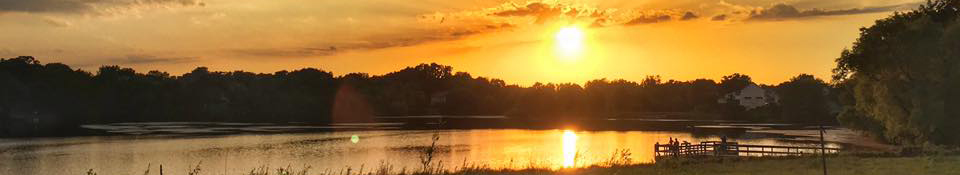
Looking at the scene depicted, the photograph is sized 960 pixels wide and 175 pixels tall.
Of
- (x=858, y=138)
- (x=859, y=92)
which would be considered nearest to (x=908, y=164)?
(x=859, y=92)

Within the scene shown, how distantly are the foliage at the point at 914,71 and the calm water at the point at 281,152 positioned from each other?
17.7 m

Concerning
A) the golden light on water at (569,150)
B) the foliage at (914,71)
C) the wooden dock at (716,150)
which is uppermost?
the foliage at (914,71)

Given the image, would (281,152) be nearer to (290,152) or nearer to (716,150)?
(290,152)

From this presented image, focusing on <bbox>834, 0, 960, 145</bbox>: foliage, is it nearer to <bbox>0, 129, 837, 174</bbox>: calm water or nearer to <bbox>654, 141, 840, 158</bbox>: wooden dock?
<bbox>654, 141, 840, 158</bbox>: wooden dock

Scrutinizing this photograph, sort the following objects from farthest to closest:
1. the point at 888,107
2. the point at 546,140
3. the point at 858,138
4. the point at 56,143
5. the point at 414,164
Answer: the point at 546,140, the point at 858,138, the point at 56,143, the point at 888,107, the point at 414,164

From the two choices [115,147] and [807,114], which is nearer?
[115,147]

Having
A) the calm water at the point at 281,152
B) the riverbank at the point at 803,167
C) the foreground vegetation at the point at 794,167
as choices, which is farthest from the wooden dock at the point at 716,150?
the riverbank at the point at 803,167

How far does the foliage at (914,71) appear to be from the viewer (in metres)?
58.9

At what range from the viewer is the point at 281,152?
7388cm

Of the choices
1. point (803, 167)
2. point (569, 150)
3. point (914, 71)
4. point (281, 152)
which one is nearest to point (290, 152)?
point (281, 152)

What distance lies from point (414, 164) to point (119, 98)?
159 m

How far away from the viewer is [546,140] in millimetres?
97500

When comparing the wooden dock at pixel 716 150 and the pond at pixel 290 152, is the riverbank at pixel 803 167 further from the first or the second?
the wooden dock at pixel 716 150

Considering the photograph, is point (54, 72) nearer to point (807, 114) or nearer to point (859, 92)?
point (807, 114)
